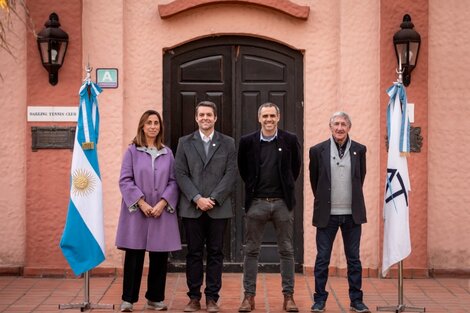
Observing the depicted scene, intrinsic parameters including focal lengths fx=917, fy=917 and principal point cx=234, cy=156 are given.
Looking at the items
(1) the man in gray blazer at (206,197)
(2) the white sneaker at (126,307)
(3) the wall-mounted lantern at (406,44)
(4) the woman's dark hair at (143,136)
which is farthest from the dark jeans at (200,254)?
(3) the wall-mounted lantern at (406,44)

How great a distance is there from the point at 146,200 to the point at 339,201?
1859mm

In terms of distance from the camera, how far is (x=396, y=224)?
8.91 m

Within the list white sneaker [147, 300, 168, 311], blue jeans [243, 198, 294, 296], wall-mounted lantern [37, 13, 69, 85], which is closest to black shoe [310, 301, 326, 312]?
blue jeans [243, 198, 294, 296]

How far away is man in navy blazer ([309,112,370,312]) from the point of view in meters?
8.80

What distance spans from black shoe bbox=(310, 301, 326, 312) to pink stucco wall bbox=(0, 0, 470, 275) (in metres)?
1.99

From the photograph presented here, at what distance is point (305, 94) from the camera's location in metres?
10.9

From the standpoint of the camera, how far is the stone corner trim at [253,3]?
1077cm

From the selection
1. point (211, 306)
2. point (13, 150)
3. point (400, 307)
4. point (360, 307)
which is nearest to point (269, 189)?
point (211, 306)

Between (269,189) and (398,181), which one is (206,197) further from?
(398,181)

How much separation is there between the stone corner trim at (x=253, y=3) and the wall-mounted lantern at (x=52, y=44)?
1199 mm

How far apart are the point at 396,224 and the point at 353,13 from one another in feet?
9.98

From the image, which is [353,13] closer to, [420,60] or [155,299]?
[420,60]

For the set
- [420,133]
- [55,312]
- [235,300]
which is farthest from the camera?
[420,133]

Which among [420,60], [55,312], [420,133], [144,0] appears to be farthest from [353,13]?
[55,312]
